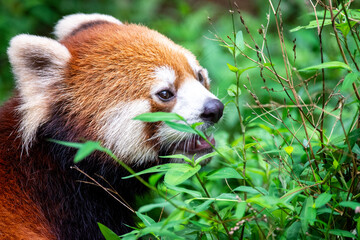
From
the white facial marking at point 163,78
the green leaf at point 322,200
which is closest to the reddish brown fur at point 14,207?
the white facial marking at point 163,78

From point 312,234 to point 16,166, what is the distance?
1.76 metres

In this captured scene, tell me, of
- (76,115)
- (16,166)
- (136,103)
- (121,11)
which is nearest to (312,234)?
(136,103)

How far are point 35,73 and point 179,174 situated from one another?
1.33 metres

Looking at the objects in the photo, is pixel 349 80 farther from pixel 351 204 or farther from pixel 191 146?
pixel 191 146

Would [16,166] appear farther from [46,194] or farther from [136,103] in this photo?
[136,103]

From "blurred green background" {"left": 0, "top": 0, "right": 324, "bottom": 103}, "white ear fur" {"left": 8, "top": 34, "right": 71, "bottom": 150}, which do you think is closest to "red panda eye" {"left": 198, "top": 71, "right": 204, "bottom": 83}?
"white ear fur" {"left": 8, "top": 34, "right": 71, "bottom": 150}

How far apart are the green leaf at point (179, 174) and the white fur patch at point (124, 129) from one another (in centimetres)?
76

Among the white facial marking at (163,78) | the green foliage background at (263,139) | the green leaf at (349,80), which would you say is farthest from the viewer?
the white facial marking at (163,78)

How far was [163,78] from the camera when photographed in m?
2.86

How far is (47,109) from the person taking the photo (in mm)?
2770

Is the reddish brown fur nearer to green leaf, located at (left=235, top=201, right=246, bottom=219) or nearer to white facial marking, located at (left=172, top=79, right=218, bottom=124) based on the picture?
white facial marking, located at (left=172, top=79, right=218, bottom=124)

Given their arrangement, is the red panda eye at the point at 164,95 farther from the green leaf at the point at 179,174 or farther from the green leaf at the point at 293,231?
the green leaf at the point at 293,231

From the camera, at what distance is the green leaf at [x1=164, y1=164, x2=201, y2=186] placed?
6.43 ft

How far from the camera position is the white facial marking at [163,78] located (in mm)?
2820
